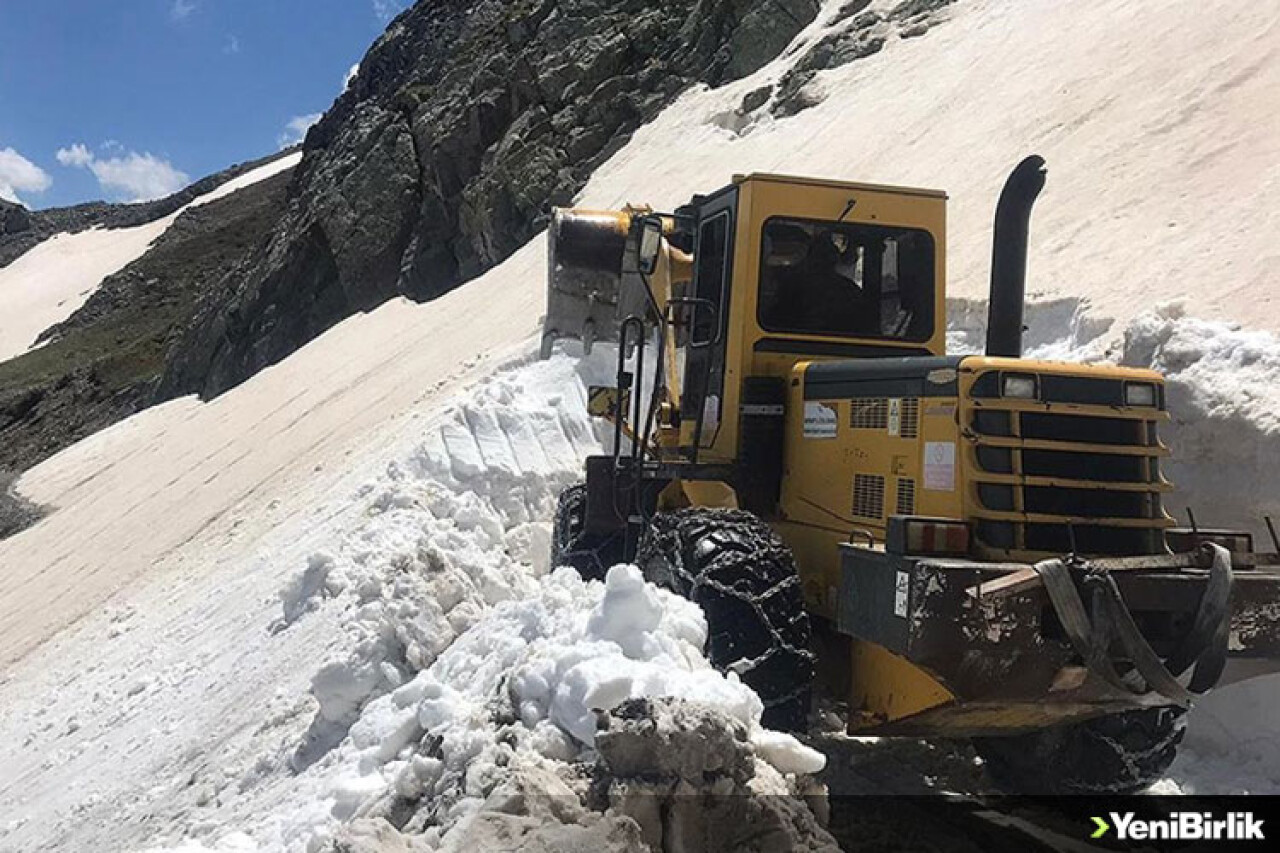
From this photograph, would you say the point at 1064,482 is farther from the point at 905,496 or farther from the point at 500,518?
the point at 500,518

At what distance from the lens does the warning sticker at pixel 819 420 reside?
18.3ft

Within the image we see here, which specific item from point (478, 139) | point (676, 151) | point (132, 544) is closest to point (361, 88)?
point (478, 139)

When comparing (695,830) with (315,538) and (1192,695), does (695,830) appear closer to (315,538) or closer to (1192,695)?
(1192,695)

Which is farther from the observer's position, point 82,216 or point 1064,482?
point 82,216

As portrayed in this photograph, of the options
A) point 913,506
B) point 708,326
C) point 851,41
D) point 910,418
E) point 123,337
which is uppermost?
point 851,41

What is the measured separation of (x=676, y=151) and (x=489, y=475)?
47.8 ft

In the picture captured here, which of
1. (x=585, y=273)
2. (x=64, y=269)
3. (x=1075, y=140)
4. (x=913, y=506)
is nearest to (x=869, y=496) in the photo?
(x=913, y=506)

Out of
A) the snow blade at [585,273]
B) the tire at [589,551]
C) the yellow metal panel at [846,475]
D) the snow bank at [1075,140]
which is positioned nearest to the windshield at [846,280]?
the yellow metal panel at [846,475]

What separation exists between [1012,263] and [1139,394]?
1.14 meters

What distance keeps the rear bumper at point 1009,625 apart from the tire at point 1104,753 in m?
0.69

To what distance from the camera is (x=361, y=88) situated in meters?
41.2

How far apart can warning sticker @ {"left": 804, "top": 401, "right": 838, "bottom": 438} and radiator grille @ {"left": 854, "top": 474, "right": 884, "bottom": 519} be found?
0.32 meters

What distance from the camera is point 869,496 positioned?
5.27 meters

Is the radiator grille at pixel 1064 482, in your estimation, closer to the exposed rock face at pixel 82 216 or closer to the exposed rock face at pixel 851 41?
the exposed rock face at pixel 851 41
